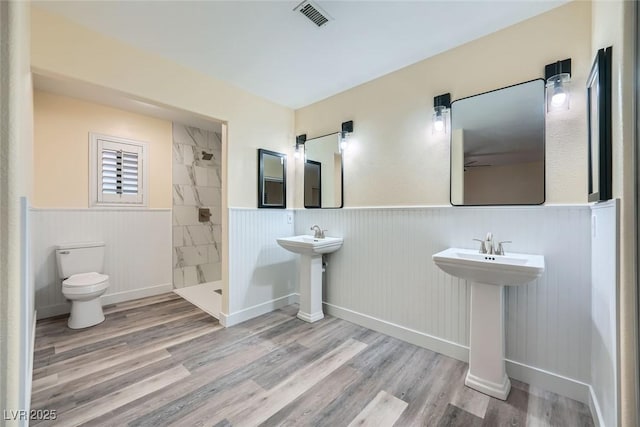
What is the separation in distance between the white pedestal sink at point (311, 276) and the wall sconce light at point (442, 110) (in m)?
1.44

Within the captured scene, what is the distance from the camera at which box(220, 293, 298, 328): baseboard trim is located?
8.81 feet

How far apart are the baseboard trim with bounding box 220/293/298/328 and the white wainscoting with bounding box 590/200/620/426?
2671 mm

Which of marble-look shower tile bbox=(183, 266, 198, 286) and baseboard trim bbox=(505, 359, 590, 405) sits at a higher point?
marble-look shower tile bbox=(183, 266, 198, 286)

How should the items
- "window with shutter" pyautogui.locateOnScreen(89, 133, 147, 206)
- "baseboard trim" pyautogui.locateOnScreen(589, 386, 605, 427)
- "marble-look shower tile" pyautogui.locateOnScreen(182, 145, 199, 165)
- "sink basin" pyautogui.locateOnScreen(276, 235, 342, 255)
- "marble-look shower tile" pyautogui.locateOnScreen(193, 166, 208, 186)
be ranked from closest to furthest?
"baseboard trim" pyautogui.locateOnScreen(589, 386, 605, 427) < "sink basin" pyautogui.locateOnScreen(276, 235, 342, 255) < "window with shutter" pyautogui.locateOnScreen(89, 133, 147, 206) < "marble-look shower tile" pyautogui.locateOnScreen(182, 145, 199, 165) < "marble-look shower tile" pyautogui.locateOnScreen(193, 166, 208, 186)

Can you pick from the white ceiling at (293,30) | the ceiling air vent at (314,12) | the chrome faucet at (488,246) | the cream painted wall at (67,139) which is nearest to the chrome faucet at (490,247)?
the chrome faucet at (488,246)

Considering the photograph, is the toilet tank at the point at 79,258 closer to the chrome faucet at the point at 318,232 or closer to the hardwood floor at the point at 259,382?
the hardwood floor at the point at 259,382

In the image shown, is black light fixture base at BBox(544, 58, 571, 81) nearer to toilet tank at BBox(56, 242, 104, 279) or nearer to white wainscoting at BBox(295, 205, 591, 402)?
white wainscoting at BBox(295, 205, 591, 402)

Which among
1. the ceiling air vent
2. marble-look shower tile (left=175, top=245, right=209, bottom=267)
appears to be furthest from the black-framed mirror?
marble-look shower tile (left=175, top=245, right=209, bottom=267)

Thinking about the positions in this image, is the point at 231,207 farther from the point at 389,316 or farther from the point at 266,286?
the point at 389,316

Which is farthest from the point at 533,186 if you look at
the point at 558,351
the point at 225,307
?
the point at 225,307

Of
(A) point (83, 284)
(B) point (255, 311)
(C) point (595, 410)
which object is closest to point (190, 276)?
A: (A) point (83, 284)

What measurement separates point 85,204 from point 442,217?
3.90 metres

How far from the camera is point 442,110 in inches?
84.4

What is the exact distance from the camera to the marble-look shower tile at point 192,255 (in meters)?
3.91
